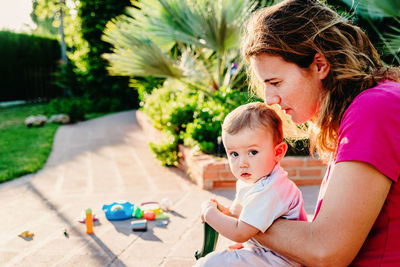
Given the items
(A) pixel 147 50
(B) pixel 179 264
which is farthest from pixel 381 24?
(B) pixel 179 264

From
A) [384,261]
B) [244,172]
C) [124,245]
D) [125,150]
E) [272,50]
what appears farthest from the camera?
[125,150]

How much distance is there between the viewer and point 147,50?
16.9 feet

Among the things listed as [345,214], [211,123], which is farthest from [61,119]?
[345,214]

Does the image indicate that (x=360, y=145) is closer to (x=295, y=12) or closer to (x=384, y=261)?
(x=384, y=261)

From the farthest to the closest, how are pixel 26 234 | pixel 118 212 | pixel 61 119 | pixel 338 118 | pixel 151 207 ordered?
pixel 61 119 < pixel 151 207 < pixel 118 212 < pixel 26 234 < pixel 338 118

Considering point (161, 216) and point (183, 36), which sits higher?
point (183, 36)

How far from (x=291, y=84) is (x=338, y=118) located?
203 millimetres

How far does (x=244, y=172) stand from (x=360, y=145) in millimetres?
642

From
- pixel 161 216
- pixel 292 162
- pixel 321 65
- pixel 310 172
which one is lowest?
pixel 161 216

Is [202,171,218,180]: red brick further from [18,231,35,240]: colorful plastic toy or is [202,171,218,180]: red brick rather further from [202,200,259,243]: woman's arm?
[202,200,259,243]: woman's arm

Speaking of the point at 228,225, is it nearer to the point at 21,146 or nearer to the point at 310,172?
the point at 310,172

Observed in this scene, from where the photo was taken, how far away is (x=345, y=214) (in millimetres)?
1110

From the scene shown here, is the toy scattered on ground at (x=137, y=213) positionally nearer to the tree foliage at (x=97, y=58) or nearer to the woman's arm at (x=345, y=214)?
the woman's arm at (x=345, y=214)

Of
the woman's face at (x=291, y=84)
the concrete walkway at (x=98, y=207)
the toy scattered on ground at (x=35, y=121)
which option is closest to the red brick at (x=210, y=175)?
the concrete walkway at (x=98, y=207)
